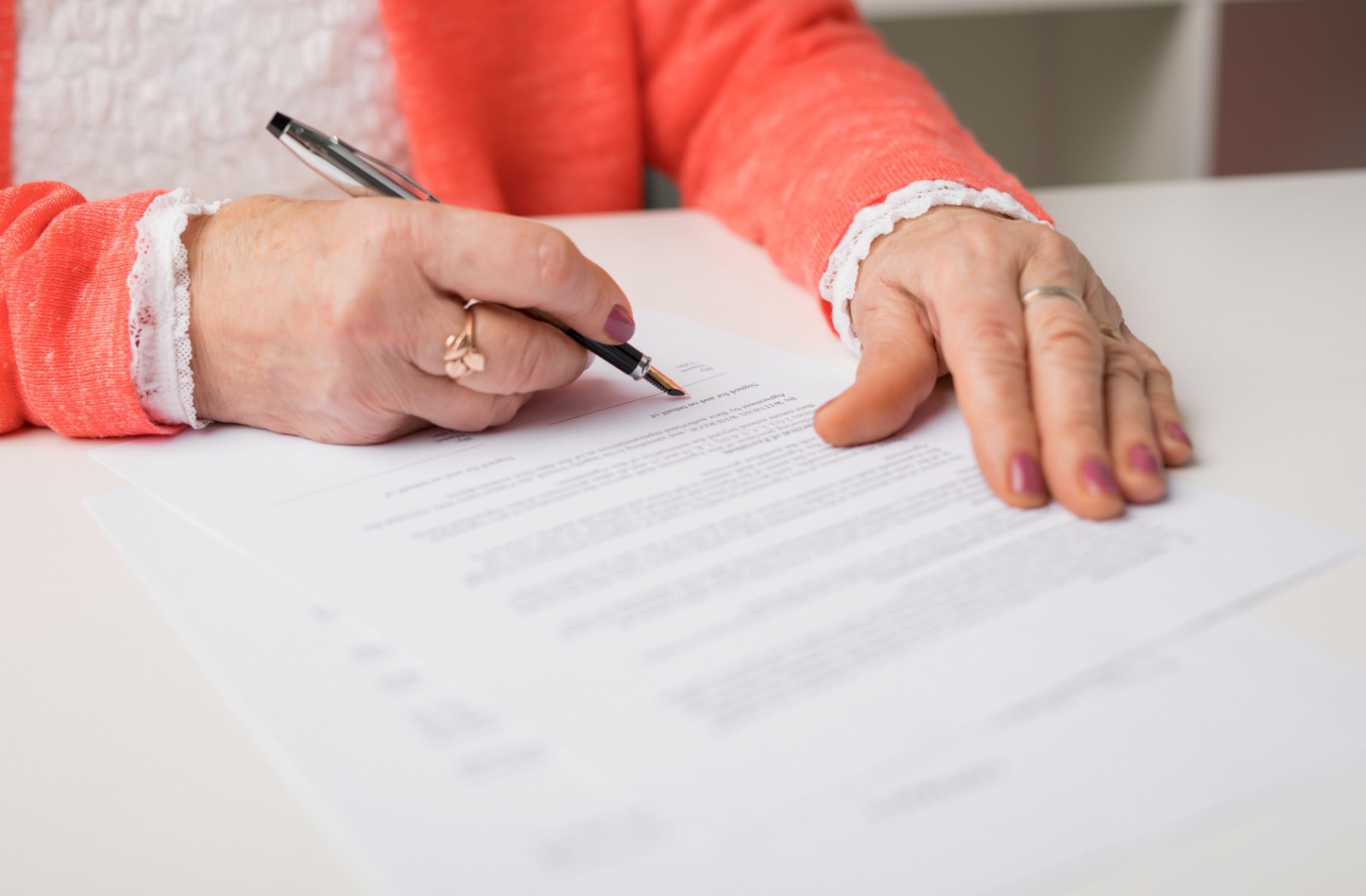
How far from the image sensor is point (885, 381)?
0.50 meters

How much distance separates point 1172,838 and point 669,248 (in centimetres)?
68

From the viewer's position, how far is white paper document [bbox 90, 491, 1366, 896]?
260 millimetres

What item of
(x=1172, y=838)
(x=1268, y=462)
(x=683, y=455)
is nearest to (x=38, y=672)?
(x=683, y=455)

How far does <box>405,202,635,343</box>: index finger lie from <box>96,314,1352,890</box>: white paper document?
3.0 inches

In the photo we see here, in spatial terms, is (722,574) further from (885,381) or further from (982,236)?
(982,236)

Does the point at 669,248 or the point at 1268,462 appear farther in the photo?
the point at 669,248

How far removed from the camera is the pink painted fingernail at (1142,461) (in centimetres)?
42

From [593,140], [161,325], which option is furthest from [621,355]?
[593,140]

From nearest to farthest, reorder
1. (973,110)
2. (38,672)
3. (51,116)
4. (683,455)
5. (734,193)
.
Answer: (38,672) → (683,455) → (51,116) → (734,193) → (973,110)

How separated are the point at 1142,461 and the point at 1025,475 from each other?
5cm

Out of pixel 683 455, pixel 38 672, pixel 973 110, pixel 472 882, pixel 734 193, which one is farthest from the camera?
pixel 973 110

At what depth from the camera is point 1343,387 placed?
0.53 m

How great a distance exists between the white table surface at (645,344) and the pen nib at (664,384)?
0.35 feet

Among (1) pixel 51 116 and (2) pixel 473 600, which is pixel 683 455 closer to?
(2) pixel 473 600
